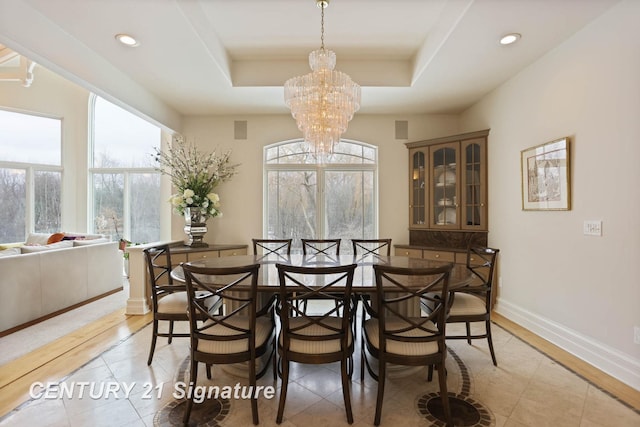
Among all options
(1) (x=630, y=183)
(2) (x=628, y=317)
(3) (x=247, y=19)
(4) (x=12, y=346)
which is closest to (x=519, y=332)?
(2) (x=628, y=317)

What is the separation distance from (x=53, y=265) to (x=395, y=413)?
13.8 feet

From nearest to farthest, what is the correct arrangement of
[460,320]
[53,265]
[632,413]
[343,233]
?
[632,413] → [460,320] → [53,265] → [343,233]

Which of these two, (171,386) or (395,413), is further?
(171,386)

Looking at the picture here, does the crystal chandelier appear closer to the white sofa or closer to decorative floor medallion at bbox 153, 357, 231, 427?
decorative floor medallion at bbox 153, 357, 231, 427

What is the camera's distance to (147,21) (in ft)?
7.93

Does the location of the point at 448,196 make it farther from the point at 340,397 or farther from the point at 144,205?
the point at 144,205

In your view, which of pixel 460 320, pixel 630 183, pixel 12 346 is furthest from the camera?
pixel 12 346

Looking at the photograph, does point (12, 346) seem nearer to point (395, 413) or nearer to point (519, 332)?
point (395, 413)

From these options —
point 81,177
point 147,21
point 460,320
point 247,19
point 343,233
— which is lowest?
point 460,320

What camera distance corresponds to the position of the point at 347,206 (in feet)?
15.6

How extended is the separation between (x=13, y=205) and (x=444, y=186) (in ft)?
25.9

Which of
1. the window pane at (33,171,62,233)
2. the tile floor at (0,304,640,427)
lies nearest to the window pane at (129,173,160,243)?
the window pane at (33,171,62,233)

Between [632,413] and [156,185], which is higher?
[156,185]

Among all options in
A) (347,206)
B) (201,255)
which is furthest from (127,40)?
(347,206)
